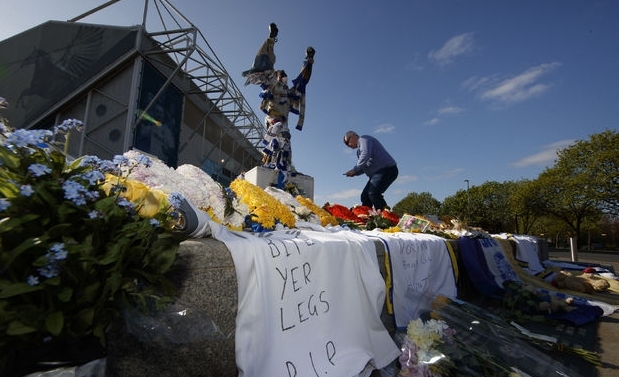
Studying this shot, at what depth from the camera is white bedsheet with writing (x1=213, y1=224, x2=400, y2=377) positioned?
1474mm

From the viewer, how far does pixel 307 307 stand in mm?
1780

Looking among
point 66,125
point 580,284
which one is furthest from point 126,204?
point 580,284

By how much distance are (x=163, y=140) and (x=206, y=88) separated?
438cm

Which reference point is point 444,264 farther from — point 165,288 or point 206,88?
point 206,88

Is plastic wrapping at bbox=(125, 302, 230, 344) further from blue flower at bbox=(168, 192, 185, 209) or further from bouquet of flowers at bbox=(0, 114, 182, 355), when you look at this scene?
blue flower at bbox=(168, 192, 185, 209)

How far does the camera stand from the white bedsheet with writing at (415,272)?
103 inches

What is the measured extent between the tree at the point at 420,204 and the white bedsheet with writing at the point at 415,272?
48.0 metres

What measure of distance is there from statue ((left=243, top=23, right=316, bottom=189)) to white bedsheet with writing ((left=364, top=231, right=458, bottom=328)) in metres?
3.86

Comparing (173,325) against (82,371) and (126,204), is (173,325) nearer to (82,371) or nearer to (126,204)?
(82,371)

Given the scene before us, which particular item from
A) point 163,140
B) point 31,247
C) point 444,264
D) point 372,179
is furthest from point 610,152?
point 31,247

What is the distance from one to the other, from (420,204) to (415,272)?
53143mm

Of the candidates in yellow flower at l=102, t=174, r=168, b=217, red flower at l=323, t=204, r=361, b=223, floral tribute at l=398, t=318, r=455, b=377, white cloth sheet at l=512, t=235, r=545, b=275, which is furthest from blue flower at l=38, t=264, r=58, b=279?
white cloth sheet at l=512, t=235, r=545, b=275

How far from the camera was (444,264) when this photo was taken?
3861 mm

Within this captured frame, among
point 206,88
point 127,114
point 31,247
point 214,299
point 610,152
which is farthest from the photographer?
point 610,152
